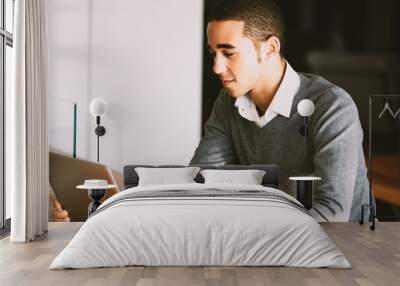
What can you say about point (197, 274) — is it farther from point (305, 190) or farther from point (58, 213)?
point (58, 213)

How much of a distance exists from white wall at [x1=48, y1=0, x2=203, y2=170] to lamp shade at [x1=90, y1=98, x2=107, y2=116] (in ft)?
0.64

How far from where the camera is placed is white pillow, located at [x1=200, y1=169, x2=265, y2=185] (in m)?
7.07

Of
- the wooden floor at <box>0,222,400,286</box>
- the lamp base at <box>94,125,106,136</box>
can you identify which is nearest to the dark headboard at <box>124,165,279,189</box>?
the lamp base at <box>94,125,106,136</box>

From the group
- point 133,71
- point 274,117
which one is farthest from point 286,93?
point 133,71

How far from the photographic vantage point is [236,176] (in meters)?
7.11

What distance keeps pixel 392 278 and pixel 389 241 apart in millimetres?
1941

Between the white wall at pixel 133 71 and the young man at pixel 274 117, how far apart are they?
301 mm

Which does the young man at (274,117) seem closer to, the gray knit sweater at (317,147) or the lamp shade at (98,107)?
the gray knit sweater at (317,147)

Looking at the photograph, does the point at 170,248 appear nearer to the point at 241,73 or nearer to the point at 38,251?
the point at 38,251

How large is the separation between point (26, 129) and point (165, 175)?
1788 millimetres

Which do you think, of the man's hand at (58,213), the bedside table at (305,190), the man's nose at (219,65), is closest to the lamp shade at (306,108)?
the bedside table at (305,190)

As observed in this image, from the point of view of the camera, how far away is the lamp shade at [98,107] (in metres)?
7.53

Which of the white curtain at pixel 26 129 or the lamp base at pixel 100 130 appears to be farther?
the lamp base at pixel 100 130

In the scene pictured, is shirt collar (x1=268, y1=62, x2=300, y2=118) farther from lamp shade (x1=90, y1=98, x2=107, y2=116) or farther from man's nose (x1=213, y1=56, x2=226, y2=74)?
lamp shade (x1=90, y1=98, x2=107, y2=116)
